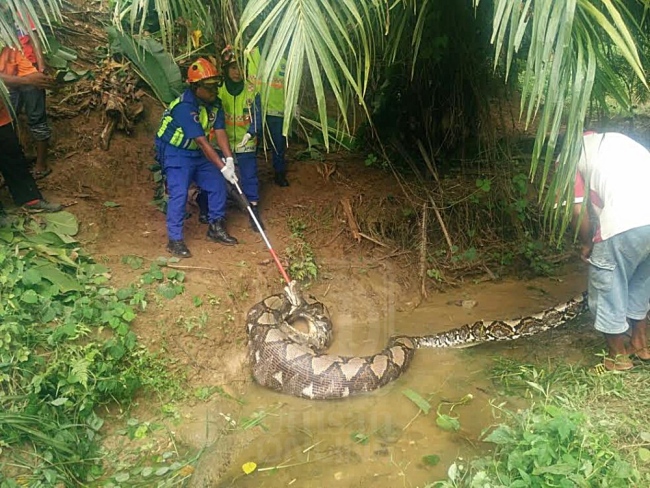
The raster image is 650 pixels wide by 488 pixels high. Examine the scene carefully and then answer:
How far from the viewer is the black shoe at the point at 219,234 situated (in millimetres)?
5852

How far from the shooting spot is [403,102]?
6.98 m

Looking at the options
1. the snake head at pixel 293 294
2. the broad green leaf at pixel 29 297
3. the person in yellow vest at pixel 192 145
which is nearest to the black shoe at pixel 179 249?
the person in yellow vest at pixel 192 145

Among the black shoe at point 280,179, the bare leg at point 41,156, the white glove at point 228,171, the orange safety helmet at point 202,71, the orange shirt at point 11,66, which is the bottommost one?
the black shoe at point 280,179

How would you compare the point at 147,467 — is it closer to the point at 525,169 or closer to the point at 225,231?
the point at 225,231

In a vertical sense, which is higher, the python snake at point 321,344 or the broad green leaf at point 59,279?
the broad green leaf at point 59,279

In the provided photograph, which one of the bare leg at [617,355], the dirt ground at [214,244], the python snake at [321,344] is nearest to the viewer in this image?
the bare leg at [617,355]

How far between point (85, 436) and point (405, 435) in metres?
2.35

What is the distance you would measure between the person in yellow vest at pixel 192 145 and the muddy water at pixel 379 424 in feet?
6.13

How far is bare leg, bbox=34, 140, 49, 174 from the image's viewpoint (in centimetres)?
600

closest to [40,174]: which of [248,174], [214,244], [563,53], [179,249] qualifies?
[179,249]

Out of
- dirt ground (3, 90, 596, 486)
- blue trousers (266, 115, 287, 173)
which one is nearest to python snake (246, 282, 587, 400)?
dirt ground (3, 90, 596, 486)

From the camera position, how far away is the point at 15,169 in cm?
517

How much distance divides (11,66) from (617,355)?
19.3 ft

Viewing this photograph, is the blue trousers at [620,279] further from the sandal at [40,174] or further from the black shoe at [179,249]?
the sandal at [40,174]
